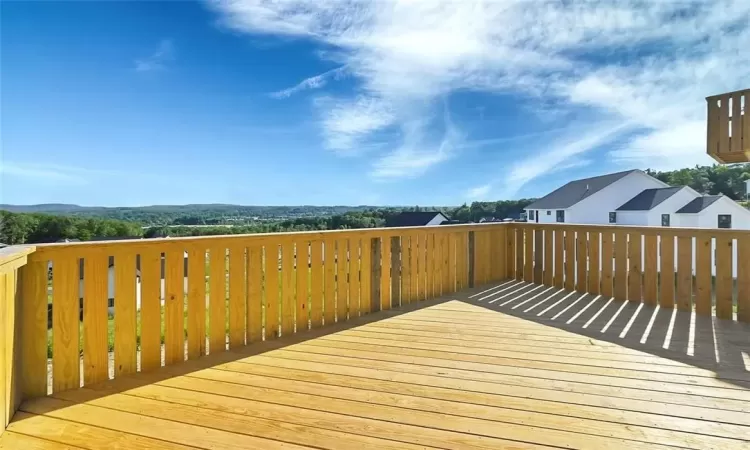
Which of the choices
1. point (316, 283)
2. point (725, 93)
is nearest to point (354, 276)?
point (316, 283)

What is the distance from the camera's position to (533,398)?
189 centimetres

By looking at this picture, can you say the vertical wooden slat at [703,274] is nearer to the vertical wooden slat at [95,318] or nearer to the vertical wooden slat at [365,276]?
the vertical wooden slat at [365,276]

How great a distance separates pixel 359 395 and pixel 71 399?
1448 mm

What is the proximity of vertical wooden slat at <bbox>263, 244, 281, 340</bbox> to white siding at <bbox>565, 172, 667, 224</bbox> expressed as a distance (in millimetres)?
9827

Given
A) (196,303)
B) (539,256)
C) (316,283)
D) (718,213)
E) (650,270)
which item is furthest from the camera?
(718,213)

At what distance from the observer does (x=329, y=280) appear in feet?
10.8

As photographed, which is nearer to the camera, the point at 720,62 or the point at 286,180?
the point at 720,62

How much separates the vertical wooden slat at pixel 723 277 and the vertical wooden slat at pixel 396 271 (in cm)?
286

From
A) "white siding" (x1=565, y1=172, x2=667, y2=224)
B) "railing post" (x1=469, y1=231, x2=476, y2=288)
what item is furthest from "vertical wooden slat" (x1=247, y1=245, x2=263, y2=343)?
"white siding" (x1=565, y1=172, x2=667, y2=224)

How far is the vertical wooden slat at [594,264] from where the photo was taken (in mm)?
4273

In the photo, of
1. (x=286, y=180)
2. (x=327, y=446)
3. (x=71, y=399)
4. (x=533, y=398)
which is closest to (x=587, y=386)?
(x=533, y=398)

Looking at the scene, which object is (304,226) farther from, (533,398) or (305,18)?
(305,18)

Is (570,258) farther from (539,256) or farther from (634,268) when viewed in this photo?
(634,268)

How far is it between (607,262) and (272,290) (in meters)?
3.57
